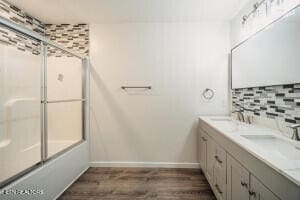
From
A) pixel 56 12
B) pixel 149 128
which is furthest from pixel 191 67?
pixel 56 12

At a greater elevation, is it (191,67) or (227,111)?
(191,67)

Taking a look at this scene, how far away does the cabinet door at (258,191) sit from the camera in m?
1.15

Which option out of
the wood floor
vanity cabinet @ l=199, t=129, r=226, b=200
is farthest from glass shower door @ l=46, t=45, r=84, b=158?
vanity cabinet @ l=199, t=129, r=226, b=200

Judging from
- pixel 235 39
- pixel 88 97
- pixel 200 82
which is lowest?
pixel 88 97

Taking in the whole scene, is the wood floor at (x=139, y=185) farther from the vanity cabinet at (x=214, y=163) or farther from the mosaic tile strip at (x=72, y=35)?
the mosaic tile strip at (x=72, y=35)

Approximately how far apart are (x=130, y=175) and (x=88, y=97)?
1.43 metres

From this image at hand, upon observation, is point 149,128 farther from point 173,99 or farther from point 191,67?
point 191,67

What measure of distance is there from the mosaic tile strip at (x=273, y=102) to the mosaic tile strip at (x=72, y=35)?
257cm

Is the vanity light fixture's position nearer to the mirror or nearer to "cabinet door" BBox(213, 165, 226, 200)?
the mirror

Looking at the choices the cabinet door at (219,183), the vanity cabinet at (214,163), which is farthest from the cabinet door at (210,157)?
the cabinet door at (219,183)

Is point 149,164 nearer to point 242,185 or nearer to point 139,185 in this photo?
point 139,185

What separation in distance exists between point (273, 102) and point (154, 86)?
5.89ft

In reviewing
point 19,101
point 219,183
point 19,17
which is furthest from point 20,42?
point 219,183

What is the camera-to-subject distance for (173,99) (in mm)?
3395
